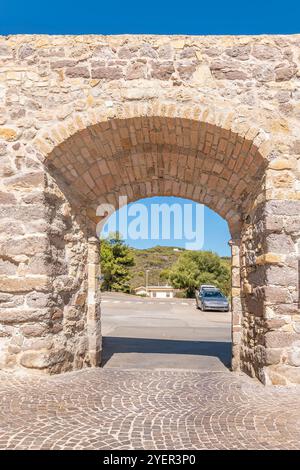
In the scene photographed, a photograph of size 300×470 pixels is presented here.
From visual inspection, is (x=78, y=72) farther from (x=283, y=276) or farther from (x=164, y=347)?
(x=164, y=347)

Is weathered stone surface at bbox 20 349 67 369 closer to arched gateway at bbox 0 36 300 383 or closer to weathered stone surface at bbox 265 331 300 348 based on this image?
arched gateway at bbox 0 36 300 383

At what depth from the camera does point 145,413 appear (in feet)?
11.3

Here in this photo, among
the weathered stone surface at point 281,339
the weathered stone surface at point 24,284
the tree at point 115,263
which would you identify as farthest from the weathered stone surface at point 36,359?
the tree at point 115,263

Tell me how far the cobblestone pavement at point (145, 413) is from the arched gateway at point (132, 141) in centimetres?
45

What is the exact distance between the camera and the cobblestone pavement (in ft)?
9.29

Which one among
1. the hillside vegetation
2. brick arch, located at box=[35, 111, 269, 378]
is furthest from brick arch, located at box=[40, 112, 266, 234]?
the hillside vegetation

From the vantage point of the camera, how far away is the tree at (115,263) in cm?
2820

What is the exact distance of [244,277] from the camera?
5309 millimetres

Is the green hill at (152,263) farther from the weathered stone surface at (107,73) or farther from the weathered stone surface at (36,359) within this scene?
the weathered stone surface at (107,73)

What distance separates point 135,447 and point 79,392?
55.7 inches

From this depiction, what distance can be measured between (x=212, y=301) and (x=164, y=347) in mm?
11235

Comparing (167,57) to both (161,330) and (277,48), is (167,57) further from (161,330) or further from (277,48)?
(161,330)

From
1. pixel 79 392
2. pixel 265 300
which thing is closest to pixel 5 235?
pixel 79 392

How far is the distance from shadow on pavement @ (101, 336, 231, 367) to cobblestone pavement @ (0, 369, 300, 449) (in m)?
1.77
